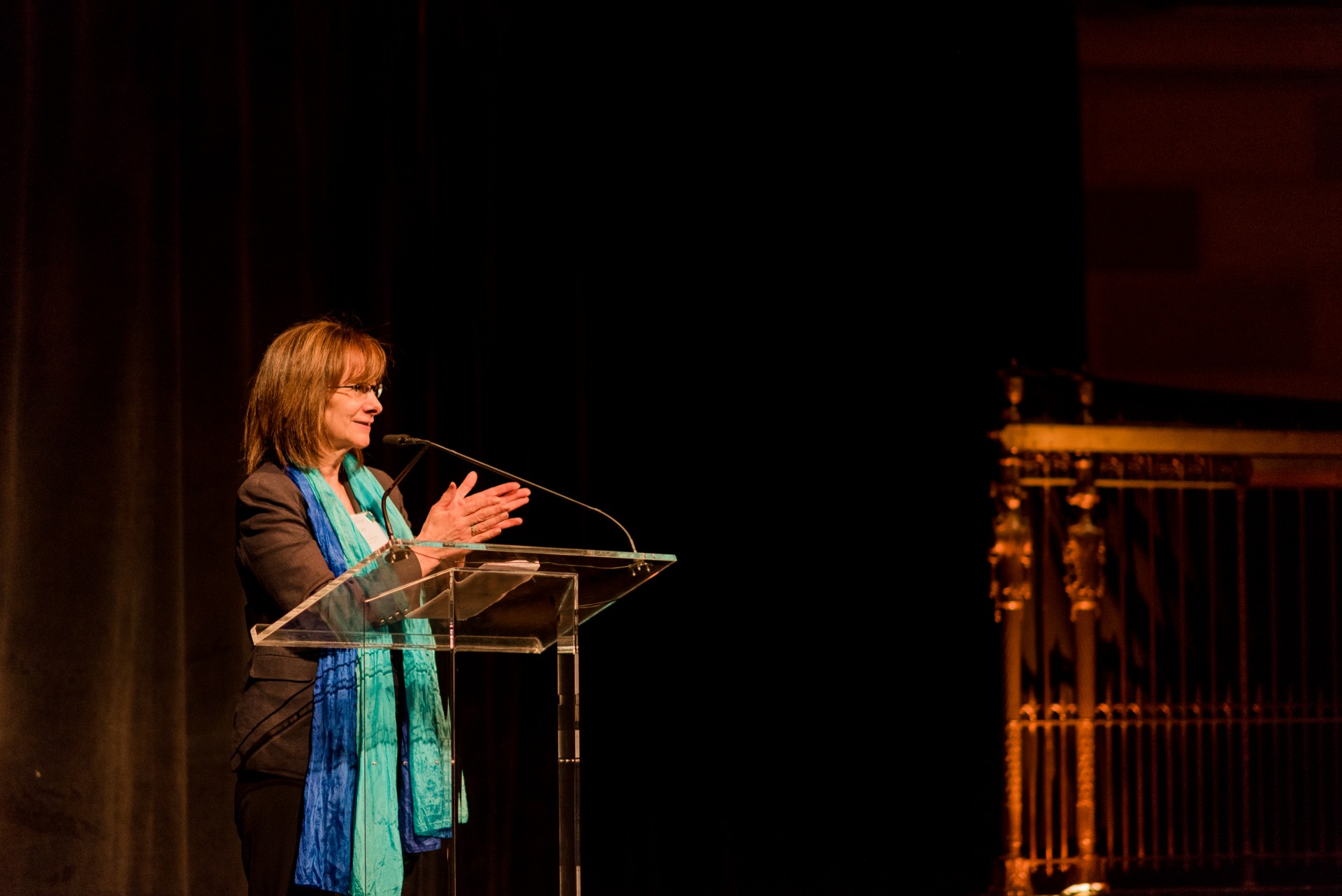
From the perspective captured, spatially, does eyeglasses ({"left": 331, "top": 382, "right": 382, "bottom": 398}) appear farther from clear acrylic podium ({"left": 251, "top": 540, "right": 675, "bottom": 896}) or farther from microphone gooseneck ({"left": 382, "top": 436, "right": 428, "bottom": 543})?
clear acrylic podium ({"left": 251, "top": 540, "right": 675, "bottom": 896})

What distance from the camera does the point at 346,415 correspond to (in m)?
2.18

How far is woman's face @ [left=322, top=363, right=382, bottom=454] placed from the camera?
2.17m

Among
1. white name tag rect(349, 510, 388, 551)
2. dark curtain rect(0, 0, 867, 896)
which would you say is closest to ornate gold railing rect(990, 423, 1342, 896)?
dark curtain rect(0, 0, 867, 896)

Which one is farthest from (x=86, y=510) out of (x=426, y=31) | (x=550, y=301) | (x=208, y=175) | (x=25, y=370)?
(x=426, y=31)

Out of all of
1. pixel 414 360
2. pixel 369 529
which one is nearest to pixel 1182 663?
Result: pixel 414 360

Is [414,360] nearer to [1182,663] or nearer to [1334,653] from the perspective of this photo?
[1182,663]

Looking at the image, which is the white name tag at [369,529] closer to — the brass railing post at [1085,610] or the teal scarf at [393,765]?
the teal scarf at [393,765]

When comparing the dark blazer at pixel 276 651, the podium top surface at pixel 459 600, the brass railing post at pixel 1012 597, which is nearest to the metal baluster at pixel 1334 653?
the brass railing post at pixel 1012 597

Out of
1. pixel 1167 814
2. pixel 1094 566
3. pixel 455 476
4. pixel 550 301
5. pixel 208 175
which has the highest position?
pixel 208 175

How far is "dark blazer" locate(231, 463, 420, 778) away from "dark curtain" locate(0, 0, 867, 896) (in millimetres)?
1324

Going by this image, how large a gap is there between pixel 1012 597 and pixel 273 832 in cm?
256

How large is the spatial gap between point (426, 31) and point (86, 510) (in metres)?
1.52

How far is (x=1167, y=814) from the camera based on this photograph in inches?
156

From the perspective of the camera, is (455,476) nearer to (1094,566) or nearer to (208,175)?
(208,175)
